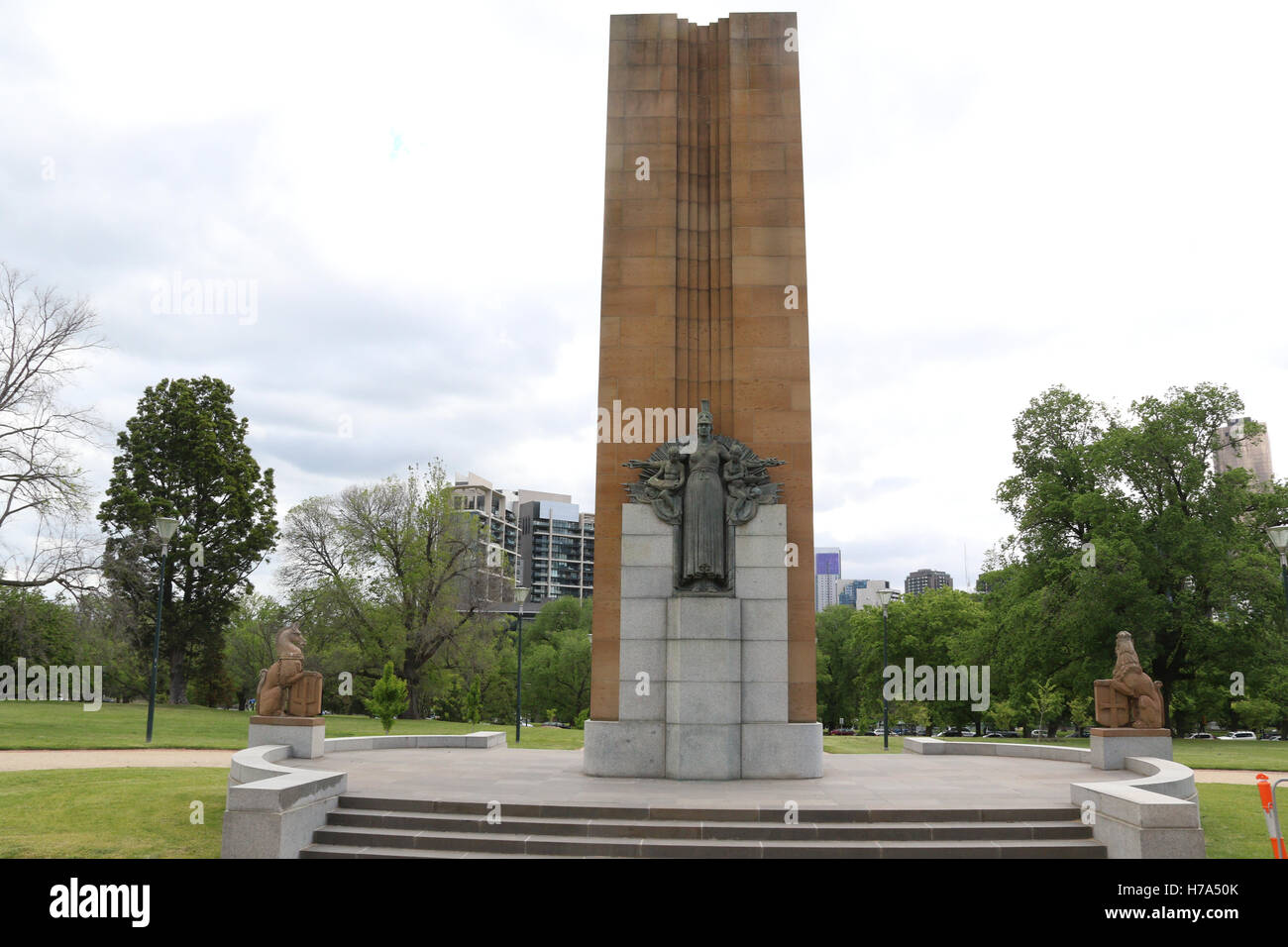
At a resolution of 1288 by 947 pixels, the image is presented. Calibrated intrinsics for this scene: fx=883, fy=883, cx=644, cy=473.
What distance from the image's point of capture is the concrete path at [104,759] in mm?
19922

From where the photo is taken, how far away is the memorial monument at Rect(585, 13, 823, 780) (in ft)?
50.4

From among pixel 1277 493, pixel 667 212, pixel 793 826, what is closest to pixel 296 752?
pixel 793 826

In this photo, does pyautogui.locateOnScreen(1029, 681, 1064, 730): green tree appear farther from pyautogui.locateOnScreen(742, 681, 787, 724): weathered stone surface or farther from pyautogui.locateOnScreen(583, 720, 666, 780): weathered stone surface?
pyautogui.locateOnScreen(583, 720, 666, 780): weathered stone surface

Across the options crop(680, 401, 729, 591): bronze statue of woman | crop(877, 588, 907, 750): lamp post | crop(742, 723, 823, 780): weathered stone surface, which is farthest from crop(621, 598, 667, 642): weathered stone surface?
crop(877, 588, 907, 750): lamp post

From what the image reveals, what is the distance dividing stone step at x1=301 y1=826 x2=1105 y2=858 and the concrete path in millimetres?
12105

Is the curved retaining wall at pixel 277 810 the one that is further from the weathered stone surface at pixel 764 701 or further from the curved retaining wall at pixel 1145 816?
the curved retaining wall at pixel 1145 816

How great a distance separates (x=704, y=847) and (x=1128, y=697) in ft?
33.0

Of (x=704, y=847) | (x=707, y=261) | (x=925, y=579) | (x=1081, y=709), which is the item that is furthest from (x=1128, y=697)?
(x=925, y=579)

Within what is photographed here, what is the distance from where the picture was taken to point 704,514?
623 inches

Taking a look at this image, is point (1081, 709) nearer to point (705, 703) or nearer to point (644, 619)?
point (705, 703)

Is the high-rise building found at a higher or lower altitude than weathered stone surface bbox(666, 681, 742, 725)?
higher

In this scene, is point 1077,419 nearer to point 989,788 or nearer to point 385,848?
point 989,788

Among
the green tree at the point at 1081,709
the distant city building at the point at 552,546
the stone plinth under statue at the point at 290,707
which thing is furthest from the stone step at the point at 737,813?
the distant city building at the point at 552,546
